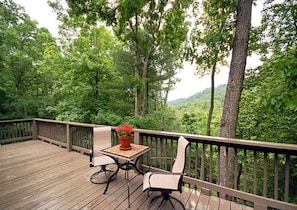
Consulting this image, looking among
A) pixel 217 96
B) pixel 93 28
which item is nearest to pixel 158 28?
pixel 93 28

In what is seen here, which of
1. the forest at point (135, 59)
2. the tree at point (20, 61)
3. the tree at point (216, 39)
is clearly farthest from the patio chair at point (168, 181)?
Answer: the tree at point (20, 61)

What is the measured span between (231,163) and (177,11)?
20.1 feet

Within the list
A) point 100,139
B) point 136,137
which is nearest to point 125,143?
point 136,137

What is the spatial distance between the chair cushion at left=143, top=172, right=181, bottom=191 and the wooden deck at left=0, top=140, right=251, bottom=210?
439 mm

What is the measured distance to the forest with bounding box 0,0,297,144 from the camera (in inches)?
171

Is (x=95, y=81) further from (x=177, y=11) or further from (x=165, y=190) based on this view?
(x=165, y=190)

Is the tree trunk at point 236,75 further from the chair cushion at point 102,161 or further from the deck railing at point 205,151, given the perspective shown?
the chair cushion at point 102,161

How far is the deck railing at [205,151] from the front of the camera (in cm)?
201

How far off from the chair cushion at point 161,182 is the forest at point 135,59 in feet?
6.15

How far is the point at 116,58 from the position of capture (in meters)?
8.63

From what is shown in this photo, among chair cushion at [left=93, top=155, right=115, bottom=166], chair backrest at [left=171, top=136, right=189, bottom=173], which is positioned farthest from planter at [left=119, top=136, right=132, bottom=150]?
chair backrest at [left=171, top=136, right=189, bottom=173]

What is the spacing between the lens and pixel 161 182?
6.98 ft

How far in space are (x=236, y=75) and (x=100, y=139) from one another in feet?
11.0

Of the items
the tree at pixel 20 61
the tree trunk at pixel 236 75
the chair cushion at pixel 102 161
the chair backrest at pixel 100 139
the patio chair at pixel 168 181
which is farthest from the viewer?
the tree at pixel 20 61
